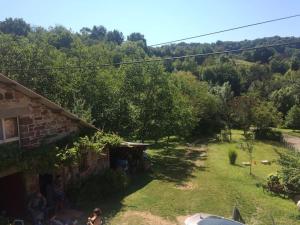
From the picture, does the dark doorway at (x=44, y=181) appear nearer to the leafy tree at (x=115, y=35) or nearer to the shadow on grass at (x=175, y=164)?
the shadow on grass at (x=175, y=164)

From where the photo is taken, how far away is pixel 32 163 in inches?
537

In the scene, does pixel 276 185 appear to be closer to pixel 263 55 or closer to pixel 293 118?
pixel 293 118

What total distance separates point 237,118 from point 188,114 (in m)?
19.5

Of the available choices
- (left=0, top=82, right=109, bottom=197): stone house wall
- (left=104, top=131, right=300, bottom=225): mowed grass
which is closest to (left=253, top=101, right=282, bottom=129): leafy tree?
(left=104, top=131, right=300, bottom=225): mowed grass

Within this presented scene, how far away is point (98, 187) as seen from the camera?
55.4 ft

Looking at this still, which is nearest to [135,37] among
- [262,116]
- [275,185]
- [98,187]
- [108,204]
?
[262,116]

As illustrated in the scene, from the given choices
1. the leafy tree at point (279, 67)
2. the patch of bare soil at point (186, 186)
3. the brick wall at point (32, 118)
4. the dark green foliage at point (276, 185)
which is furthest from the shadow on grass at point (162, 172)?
the leafy tree at point (279, 67)

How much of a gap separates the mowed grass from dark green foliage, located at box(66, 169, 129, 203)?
69 centimetres

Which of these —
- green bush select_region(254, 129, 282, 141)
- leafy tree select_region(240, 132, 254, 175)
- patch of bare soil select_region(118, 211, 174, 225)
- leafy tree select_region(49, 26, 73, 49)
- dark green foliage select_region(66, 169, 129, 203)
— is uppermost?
leafy tree select_region(49, 26, 73, 49)

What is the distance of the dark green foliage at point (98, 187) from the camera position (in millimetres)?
16203

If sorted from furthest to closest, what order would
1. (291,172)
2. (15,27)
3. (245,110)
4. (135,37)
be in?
(135,37) → (15,27) → (245,110) → (291,172)

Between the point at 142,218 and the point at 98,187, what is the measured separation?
280 centimetres

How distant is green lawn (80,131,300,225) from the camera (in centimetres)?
1616

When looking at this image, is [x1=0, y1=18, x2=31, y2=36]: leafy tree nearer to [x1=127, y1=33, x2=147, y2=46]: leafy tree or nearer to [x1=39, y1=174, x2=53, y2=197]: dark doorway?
[x1=127, y1=33, x2=147, y2=46]: leafy tree
